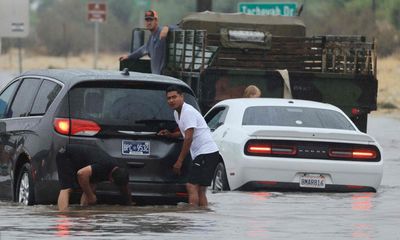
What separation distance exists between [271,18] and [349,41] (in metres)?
2.73

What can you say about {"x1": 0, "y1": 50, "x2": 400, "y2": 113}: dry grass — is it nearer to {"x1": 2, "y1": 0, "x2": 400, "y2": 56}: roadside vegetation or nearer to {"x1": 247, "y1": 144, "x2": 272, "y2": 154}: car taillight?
{"x1": 2, "y1": 0, "x2": 400, "y2": 56}: roadside vegetation

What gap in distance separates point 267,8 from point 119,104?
75.7 feet

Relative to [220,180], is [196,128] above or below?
above

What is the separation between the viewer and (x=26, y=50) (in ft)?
325

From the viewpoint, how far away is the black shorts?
14.8 m

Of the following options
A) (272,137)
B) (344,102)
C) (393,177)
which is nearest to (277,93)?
(344,102)

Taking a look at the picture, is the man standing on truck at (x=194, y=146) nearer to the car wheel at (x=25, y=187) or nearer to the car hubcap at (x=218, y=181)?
the car wheel at (x=25, y=187)

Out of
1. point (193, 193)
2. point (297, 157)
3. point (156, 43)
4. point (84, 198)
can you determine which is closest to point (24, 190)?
point (84, 198)

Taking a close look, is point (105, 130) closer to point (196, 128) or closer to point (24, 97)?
point (196, 128)

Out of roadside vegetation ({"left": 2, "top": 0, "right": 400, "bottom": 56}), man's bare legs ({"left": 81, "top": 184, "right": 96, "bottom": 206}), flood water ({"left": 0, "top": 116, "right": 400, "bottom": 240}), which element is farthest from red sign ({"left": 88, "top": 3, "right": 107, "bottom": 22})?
man's bare legs ({"left": 81, "top": 184, "right": 96, "bottom": 206})

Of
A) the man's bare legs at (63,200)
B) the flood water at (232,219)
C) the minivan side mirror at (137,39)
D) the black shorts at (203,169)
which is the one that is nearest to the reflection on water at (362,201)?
the flood water at (232,219)

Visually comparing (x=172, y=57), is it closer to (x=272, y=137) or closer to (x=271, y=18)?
(x=271, y=18)

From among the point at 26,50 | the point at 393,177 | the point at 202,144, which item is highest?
the point at 202,144

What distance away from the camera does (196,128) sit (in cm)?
1488
